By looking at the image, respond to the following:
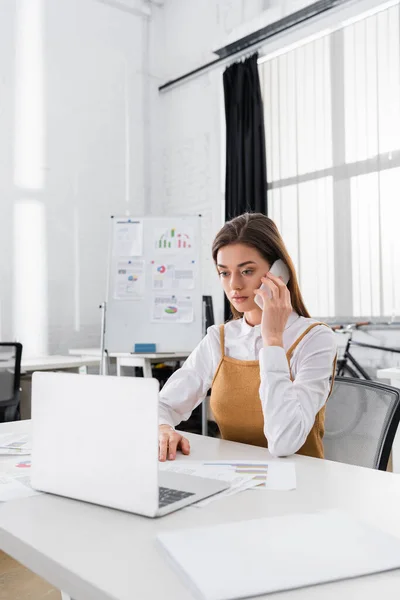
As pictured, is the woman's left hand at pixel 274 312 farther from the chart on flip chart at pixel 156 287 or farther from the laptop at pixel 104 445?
the chart on flip chart at pixel 156 287

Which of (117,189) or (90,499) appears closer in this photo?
(90,499)

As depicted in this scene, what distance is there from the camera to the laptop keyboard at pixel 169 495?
916 millimetres

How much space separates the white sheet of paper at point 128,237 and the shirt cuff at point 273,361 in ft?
8.73

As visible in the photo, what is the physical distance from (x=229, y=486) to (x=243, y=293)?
67cm

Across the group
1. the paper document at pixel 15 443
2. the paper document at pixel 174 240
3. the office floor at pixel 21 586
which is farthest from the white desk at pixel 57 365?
the paper document at pixel 15 443

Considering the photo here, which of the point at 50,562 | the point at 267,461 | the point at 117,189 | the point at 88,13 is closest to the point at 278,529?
the point at 50,562

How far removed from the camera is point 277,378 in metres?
1.35

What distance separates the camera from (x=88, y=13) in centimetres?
531

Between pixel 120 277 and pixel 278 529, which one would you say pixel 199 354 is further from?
pixel 120 277

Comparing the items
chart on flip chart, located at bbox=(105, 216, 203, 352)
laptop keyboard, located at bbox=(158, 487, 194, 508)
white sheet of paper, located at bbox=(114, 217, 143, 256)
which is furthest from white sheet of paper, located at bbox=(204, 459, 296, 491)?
white sheet of paper, located at bbox=(114, 217, 143, 256)

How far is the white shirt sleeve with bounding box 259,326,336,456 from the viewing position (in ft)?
4.20

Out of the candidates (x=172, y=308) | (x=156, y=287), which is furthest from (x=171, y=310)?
(x=156, y=287)

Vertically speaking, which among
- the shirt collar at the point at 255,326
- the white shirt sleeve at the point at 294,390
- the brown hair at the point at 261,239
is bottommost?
the white shirt sleeve at the point at 294,390

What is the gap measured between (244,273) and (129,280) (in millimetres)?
2422
